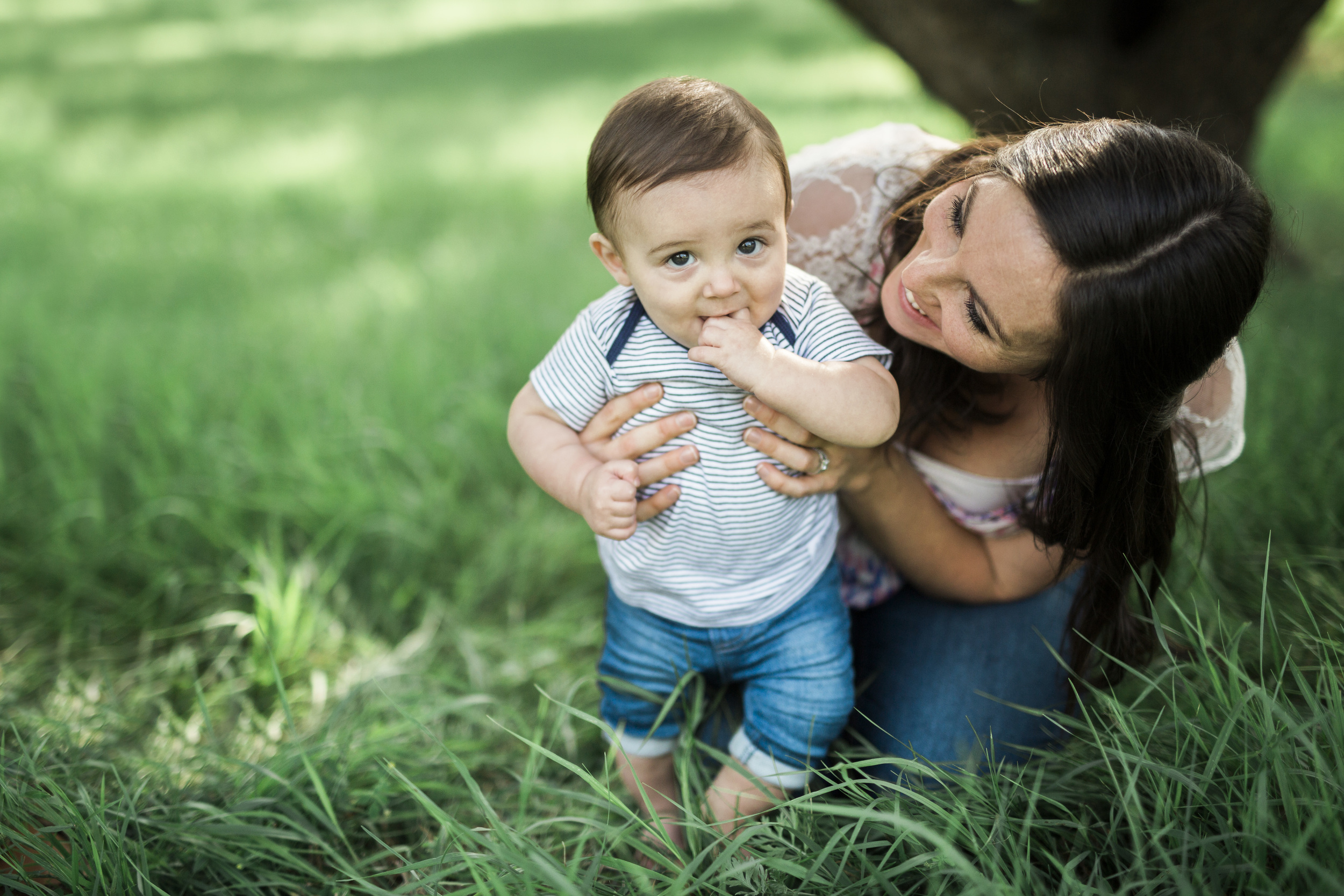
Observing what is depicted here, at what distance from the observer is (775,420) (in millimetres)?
1473

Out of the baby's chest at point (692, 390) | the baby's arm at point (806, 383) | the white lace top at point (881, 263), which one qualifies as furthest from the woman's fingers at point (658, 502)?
the white lace top at point (881, 263)

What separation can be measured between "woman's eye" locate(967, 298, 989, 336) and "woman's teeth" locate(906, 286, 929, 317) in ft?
0.38

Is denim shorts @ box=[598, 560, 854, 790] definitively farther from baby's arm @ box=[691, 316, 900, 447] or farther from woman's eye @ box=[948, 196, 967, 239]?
woman's eye @ box=[948, 196, 967, 239]

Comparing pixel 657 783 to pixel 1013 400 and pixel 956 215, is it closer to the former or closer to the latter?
pixel 1013 400

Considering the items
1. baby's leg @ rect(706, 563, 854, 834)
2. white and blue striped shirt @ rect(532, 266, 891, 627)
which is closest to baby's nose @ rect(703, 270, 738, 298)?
white and blue striped shirt @ rect(532, 266, 891, 627)

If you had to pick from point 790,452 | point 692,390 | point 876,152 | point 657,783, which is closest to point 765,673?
point 657,783

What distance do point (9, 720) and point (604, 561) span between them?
3.69ft

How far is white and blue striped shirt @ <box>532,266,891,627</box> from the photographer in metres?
1.46

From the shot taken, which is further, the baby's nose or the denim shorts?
the denim shorts

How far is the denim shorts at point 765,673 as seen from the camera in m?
1.59

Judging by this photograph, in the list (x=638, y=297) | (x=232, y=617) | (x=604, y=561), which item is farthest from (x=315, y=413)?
(x=638, y=297)

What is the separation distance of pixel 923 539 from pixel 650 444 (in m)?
0.64

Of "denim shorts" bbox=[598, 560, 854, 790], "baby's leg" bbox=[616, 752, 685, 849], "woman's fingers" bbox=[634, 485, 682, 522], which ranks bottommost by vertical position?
"baby's leg" bbox=[616, 752, 685, 849]

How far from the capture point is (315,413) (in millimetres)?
2844
